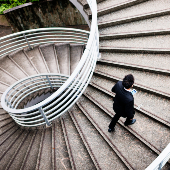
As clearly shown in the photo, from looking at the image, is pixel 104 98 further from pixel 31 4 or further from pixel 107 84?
pixel 31 4

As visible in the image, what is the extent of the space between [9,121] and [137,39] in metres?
4.55

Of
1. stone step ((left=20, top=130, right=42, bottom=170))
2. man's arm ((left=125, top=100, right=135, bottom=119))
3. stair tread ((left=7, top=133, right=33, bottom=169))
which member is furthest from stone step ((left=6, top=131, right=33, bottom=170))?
man's arm ((left=125, top=100, right=135, bottom=119))

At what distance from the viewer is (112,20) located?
4.21 meters

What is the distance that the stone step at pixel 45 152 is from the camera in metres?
3.12

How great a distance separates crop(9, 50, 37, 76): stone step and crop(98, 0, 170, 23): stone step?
302 cm

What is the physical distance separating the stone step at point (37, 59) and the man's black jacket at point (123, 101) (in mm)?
3665

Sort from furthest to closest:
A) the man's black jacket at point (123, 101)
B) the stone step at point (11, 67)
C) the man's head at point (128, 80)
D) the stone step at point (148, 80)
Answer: the stone step at point (11, 67)
the stone step at point (148, 80)
the man's black jacket at point (123, 101)
the man's head at point (128, 80)

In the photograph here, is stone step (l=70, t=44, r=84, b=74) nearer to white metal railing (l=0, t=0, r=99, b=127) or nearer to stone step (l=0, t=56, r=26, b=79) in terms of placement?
white metal railing (l=0, t=0, r=99, b=127)

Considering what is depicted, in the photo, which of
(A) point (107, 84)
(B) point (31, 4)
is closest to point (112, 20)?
(A) point (107, 84)

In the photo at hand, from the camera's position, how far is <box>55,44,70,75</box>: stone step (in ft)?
18.9

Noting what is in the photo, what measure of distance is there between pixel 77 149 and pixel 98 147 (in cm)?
45

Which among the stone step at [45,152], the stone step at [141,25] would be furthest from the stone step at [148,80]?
the stone step at [45,152]

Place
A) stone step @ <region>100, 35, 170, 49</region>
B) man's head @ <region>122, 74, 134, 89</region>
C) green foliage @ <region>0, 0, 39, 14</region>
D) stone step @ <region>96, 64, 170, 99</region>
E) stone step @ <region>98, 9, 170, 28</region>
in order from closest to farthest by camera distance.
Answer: man's head @ <region>122, 74, 134, 89</region> < stone step @ <region>96, 64, 170, 99</region> < stone step @ <region>100, 35, 170, 49</region> < stone step @ <region>98, 9, 170, 28</region> < green foliage @ <region>0, 0, 39, 14</region>

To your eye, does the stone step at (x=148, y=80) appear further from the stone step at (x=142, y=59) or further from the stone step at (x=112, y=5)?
the stone step at (x=112, y=5)
